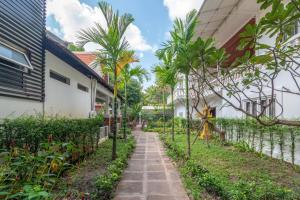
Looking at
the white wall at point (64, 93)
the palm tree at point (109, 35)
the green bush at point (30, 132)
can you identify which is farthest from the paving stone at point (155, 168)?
the white wall at point (64, 93)

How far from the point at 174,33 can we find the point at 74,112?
5.43m

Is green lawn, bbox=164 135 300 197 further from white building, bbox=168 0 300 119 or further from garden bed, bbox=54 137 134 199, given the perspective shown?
garden bed, bbox=54 137 134 199

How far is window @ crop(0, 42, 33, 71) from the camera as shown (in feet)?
16.8

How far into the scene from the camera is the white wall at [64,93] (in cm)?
771

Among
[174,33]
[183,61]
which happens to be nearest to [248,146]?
[174,33]

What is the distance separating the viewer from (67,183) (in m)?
5.04

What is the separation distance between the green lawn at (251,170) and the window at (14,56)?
5.30 meters

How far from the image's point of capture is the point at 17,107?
5691mm

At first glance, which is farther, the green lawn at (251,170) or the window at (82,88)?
the window at (82,88)

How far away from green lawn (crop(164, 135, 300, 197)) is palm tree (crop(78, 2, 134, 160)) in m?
3.26

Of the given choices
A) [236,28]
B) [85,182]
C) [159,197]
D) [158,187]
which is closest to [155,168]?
[158,187]

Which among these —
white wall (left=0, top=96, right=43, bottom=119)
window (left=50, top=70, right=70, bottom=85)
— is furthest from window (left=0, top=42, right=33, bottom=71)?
window (left=50, top=70, right=70, bottom=85)

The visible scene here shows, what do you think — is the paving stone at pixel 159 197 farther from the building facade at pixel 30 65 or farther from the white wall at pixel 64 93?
the white wall at pixel 64 93

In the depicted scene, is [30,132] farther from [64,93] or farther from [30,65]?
[64,93]
